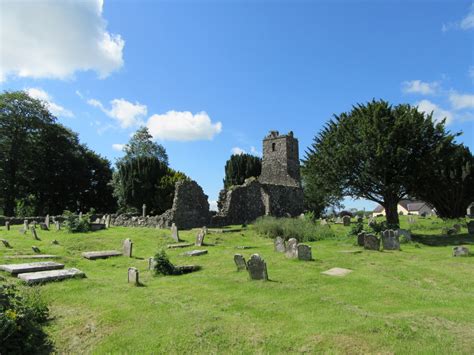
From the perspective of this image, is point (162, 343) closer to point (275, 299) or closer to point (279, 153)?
point (275, 299)

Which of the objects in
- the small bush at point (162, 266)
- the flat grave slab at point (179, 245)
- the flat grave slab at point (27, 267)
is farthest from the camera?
the flat grave slab at point (179, 245)

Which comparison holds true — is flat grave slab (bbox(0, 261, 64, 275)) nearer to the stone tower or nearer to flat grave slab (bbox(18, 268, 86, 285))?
flat grave slab (bbox(18, 268, 86, 285))

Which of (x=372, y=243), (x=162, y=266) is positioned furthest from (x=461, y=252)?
(x=162, y=266)

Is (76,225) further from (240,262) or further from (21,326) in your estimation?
(21,326)

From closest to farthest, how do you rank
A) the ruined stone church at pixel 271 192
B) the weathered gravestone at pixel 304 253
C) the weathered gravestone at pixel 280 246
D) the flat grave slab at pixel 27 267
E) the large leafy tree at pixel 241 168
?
1. the flat grave slab at pixel 27 267
2. the weathered gravestone at pixel 304 253
3. the weathered gravestone at pixel 280 246
4. the ruined stone church at pixel 271 192
5. the large leafy tree at pixel 241 168

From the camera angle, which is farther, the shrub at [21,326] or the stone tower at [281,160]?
the stone tower at [281,160]

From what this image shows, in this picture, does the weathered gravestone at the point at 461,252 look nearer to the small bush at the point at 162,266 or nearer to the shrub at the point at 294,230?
the shrub at the point at 294,230

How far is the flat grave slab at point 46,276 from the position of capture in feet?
25.9

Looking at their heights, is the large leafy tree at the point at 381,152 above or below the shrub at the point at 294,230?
above

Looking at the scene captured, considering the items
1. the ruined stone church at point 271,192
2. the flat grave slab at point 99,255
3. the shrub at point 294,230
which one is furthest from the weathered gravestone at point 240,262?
the ruined stone church at point 271,192

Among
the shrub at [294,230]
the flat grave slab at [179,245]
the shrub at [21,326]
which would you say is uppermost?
the shrub at [294,230]

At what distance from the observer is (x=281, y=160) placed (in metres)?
37.2

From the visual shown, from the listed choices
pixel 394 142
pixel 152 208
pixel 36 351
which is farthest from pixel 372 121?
pixel 152 208

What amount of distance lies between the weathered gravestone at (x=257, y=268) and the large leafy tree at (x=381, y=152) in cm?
1158
